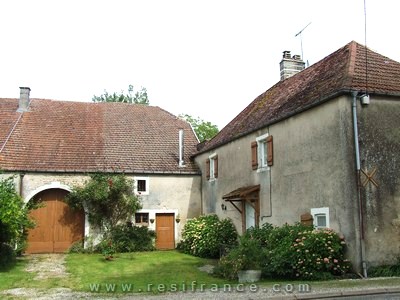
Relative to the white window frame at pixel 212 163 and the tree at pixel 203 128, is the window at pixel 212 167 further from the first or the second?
the tree at pixel 203 128

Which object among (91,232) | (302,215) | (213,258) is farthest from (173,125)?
(302,215)

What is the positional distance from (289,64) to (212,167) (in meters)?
5.93

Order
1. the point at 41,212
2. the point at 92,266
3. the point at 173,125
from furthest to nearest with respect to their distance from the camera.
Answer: the point at 173,125
the point at 41,212
the point at 92,266

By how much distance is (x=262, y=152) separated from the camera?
15672mm

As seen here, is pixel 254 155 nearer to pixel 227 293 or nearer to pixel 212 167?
pixel 212 167

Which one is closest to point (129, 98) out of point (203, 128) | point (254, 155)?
point (203, 128)

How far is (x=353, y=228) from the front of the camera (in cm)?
1084

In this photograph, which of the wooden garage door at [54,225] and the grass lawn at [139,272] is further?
the wooden garage door at [54,225]

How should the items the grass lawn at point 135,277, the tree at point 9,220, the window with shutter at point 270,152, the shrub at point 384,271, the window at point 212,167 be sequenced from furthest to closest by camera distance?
the window at point 212,167 < the window with shutter at point 270,152 < the tree at point 9,220 < the shrub at point 384,271 < the grass lawn at point 135,277

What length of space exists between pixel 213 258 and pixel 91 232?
592 cm

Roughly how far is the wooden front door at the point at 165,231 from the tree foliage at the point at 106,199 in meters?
1.45

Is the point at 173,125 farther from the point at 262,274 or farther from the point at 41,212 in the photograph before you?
the point at 262,274

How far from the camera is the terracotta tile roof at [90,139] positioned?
65.8ft

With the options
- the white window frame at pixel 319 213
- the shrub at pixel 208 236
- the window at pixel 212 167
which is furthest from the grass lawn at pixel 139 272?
the window at pixel 212 167
